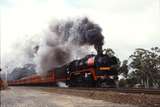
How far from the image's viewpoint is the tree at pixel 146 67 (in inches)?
1909

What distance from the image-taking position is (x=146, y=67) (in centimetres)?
5169

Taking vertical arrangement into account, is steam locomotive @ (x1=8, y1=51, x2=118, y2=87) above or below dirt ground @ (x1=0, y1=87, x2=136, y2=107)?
above

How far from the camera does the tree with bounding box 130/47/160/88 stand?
48.5 metres

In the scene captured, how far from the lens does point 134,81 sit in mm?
50719

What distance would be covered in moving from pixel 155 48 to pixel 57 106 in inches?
1778

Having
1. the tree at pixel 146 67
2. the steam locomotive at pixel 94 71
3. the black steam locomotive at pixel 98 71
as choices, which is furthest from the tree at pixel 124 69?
the black steam locomotive at pixel 98 71

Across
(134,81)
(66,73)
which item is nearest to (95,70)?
(66,73)

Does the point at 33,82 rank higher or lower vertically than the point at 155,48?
lower

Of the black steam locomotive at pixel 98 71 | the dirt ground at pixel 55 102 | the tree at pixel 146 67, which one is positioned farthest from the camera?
the tree at pixel 146 67

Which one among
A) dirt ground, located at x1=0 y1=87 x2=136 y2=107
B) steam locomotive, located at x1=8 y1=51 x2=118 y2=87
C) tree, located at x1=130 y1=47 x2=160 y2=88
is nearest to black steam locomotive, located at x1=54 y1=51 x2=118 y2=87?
steam locomotive, located at x1=8 y1=51 x2=118 y2=87

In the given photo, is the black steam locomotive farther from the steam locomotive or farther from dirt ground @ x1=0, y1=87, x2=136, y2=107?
dirt ground @ x1=0, y1=87, x2=136, y2=107

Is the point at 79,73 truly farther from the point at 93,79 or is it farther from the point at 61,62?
the point at 61,62

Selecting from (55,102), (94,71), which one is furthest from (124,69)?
(55,102)

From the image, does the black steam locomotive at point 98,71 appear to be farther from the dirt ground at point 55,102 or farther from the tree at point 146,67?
the tree at point 146,67
